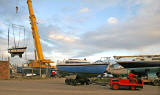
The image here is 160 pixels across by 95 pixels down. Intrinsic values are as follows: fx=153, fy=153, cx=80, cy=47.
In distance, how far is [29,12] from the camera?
41344 mm

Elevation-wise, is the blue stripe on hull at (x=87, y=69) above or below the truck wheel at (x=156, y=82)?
above

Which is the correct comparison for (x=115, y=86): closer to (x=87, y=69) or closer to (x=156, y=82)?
(x=87, y=69)

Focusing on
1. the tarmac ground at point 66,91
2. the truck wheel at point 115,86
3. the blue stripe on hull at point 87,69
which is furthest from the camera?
the blue stripe on hull at point 87,69

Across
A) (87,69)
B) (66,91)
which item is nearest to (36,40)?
(87,69)

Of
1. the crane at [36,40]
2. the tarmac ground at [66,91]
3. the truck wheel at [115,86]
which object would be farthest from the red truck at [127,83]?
the crane at [36,40]

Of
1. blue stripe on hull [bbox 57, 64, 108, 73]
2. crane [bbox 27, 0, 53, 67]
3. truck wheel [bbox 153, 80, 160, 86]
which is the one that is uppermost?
crane [bbox 27, 0, 53, 67]

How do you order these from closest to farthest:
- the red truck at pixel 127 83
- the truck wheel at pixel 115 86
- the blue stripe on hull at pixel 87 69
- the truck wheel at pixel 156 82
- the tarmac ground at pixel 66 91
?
the tarmac ground at pixel 66 91
the red truck at pixel 127 83
the truck wheel at pixel 115 86
the truck wheel at pixel 156 82
the blue stripe on hull at pixel 87 69

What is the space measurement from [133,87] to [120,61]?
7.32m

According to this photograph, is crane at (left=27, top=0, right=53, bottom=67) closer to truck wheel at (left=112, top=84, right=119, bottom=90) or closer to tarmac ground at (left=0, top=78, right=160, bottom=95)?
tarmac ground at (left=0, top=78, right=160, bottom=95)

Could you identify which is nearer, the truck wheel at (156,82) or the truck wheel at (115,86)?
the truck wheel at (115,86)

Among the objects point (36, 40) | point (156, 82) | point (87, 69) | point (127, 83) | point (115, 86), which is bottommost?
point (156, 82)

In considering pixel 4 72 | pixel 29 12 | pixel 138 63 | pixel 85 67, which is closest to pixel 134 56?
pixel 138 63

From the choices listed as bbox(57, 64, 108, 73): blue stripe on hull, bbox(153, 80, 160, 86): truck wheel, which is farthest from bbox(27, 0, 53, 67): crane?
bbox(153, 80, 160, 86): truck wheel

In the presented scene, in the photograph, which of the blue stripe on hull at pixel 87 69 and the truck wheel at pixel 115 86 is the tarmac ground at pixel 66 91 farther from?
the blue stripe on hull at pixel 87 69
